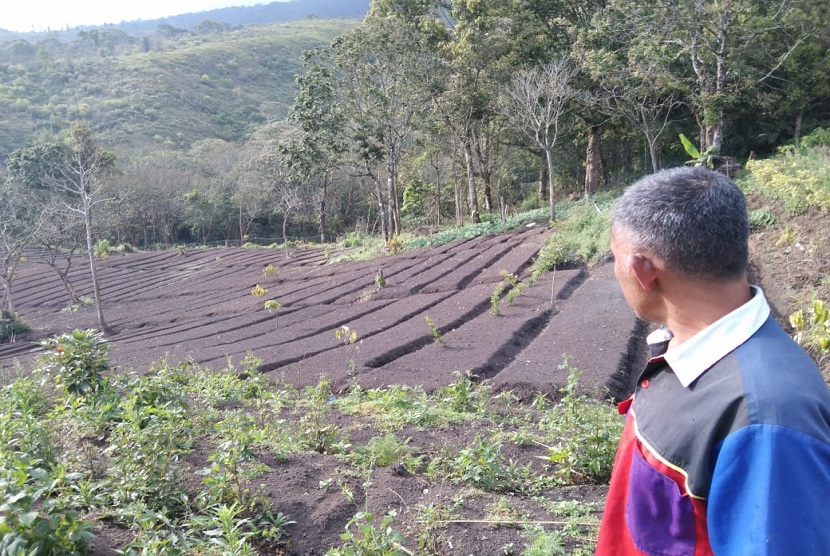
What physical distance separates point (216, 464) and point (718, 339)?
2.66 meters

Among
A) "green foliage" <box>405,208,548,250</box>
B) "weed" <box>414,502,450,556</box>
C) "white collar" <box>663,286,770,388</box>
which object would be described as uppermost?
"white collar" <box>663,286,770,388</box>

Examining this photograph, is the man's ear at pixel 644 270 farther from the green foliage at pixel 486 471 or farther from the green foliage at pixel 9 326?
the green foliage at pixel 9 326

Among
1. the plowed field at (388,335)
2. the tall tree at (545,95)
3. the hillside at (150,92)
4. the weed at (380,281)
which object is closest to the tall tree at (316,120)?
the plowed field at (388,335)

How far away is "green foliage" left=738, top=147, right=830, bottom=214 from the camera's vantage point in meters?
10.7

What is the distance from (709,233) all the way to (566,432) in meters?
3.73

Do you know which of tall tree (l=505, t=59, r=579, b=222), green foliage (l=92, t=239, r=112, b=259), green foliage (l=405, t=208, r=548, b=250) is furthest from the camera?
green foliage (l=92, t=239, r=112, b=259)

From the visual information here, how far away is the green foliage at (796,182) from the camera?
35.0 ft

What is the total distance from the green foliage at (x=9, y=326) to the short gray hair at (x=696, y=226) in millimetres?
19933

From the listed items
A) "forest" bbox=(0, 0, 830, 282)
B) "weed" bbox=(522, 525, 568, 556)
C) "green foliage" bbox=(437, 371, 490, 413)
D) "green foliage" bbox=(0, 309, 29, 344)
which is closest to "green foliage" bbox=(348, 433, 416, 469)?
"weed" bbox=(522, 525, 568, 556)

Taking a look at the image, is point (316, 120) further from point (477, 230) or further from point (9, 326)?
point (9, 326)

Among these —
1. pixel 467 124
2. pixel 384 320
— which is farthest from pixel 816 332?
pixel 467 124

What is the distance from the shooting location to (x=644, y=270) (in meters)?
1.47

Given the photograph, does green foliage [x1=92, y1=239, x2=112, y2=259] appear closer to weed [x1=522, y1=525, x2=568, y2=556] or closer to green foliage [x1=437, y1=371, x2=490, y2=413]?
green foliage [x1=437, y1=371, x2=490, y2=413]

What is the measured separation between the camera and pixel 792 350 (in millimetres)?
1257
